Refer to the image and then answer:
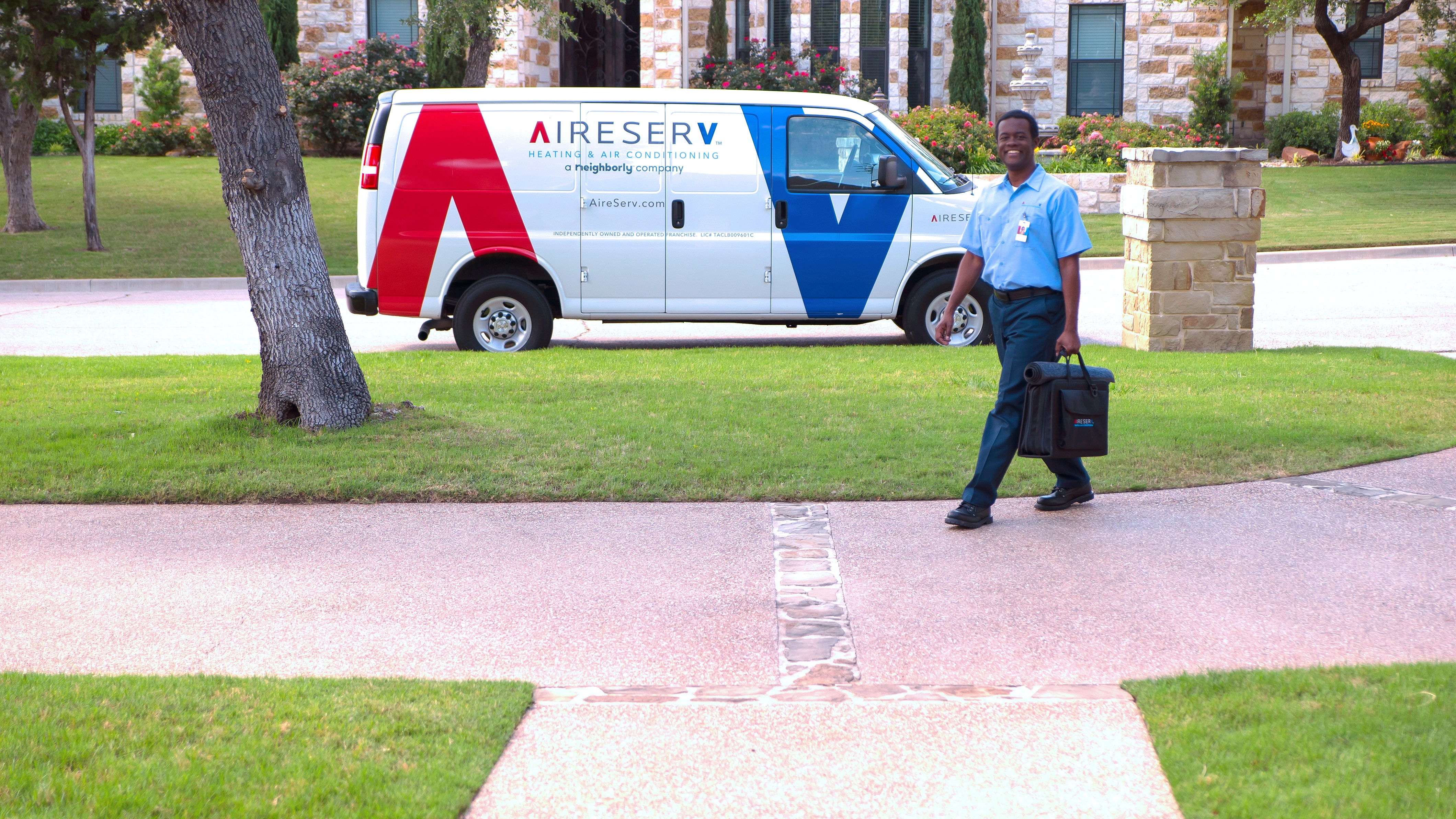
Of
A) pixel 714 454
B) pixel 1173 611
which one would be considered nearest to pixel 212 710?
pixel 1173 611

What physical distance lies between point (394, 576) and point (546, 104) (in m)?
6.89

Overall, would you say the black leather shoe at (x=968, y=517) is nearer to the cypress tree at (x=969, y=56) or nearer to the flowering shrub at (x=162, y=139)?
the cypress tree at (x=969, y=56)

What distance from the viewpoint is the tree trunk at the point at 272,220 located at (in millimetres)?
7617

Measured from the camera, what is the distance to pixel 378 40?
31141 millimetres

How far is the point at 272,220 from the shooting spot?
310 inches

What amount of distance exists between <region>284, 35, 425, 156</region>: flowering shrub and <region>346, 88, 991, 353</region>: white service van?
18823 mm

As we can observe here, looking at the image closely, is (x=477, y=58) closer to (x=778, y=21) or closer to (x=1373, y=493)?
(x=778, y=21)

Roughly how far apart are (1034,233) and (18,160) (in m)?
20.5

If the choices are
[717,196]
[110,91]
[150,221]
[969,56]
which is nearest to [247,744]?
[717,196]

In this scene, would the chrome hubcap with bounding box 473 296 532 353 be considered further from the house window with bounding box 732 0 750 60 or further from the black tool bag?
the house window with bounding box 732 0 750 60

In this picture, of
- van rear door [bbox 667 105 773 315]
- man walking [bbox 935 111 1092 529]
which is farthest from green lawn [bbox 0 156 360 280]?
man walking [bbox 935 111 1092 529]

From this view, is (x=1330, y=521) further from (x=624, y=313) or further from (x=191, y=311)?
(x=191, y=311)

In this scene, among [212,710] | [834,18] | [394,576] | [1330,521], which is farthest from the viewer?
[834,18]

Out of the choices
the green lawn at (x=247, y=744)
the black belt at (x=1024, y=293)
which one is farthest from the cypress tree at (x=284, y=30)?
the green lawn at (x=247, y=744)
